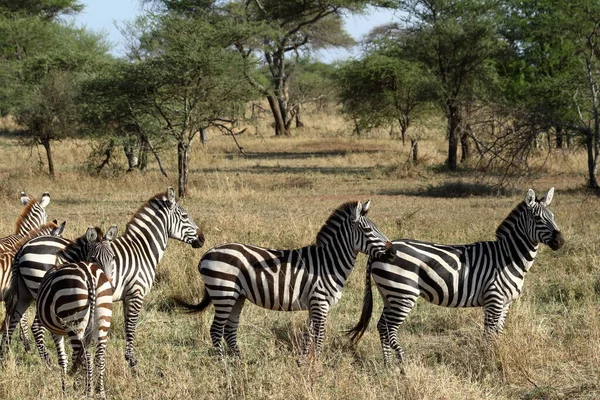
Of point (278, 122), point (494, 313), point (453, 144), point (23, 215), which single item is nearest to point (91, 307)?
point (494, 313)

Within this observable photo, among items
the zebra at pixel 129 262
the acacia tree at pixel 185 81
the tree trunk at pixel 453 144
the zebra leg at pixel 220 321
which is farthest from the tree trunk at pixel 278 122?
the zebra leg at pixel 220 321

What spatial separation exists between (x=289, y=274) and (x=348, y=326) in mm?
1318

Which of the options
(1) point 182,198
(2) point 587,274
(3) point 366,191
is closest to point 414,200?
(3) point 366,191

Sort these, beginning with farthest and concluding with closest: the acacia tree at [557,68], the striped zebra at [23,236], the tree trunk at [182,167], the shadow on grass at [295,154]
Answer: the shadow on grass at [295,154] → the tree trunk at [182,167] → the acacia tree at [557,68] → the striped zebra at [23,236]

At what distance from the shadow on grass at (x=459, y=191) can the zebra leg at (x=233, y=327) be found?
467 inches

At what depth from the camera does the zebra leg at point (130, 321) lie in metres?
5.98

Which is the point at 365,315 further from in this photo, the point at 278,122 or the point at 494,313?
the point at 278,122

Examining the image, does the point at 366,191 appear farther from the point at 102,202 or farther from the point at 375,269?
the point at 375,269

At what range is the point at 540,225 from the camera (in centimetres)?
634

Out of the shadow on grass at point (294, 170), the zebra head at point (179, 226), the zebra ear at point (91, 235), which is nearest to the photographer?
the zebra ear at point (91, 235)

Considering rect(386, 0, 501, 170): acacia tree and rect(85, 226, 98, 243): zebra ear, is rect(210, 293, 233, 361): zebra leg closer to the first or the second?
rect(85, 226, 98, 243): zebra ear

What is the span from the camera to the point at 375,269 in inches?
239

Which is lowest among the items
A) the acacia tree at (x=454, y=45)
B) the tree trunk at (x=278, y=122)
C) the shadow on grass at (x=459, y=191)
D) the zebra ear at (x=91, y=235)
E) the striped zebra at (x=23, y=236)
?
the shadow on grass at (x=459, y=191)

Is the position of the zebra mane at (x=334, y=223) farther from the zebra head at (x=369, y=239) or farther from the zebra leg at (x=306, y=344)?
the zebra leg at (x=306, y=344)
